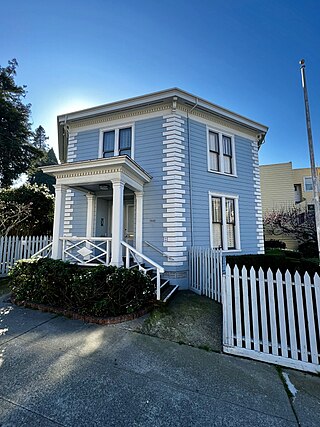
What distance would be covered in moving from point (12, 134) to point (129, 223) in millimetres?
17204

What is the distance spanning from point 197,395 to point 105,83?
1014 cm

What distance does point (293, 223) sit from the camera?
1702cm

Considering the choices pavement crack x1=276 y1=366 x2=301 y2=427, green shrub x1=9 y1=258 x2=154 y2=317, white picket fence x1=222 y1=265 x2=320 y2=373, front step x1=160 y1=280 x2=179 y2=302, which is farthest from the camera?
Result: front step x1=160 y1=280 x2=179 y2=302

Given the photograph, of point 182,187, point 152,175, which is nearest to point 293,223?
point 182,187

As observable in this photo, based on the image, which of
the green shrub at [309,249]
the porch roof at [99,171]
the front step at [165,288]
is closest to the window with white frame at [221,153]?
the porch roof at [99,171]

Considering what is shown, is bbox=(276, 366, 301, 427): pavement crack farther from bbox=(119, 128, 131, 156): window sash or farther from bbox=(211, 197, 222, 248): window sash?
bbox=(119, 128, 131, 156): window sash

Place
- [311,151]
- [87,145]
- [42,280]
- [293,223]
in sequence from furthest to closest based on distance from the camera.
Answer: [293,223] → [87,145] → [311,151] → [42,280]

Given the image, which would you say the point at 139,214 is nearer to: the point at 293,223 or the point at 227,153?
the point at 227,153

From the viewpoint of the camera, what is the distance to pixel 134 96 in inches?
318

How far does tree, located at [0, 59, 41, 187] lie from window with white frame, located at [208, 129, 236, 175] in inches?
695

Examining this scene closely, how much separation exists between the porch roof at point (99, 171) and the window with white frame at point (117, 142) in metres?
2.20

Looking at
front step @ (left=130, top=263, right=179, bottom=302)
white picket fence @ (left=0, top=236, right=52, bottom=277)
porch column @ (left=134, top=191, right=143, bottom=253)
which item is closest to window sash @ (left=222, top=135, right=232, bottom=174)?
porch column @ (left=134, top=191, right=143, bottom=253)

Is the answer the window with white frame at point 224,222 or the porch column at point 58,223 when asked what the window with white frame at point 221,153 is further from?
the porch column at point 58,223

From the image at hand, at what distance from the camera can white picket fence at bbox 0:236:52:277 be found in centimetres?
835
